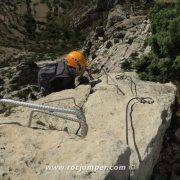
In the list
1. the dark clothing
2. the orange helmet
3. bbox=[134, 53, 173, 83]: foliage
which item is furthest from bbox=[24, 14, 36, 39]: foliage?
the dark clothing

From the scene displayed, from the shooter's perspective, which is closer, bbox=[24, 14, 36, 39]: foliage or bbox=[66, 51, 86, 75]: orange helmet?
bbox=[66, 51, 86, 75]: orange helmet

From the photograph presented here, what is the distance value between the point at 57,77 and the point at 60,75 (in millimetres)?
127

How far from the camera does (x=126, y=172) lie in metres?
8.16

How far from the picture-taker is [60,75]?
13367 mm

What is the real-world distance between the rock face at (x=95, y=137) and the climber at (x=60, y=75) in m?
1.02

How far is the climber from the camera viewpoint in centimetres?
1352

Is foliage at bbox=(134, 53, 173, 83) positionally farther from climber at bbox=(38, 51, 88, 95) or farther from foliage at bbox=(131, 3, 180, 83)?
climber at bbox=(38, 51, 88, 95)

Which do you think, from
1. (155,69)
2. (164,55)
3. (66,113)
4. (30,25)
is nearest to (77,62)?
(155,69)

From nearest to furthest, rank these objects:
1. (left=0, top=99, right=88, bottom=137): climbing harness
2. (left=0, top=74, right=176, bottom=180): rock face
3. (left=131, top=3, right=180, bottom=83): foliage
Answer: (left=0, top=74, right=176, bottom=180): rock face
(left=0, top=99, right=88, bottom=137): climbing harness
(left=131, top=3, right=180, bottom=83): foliage

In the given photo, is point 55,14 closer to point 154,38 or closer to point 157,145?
point 154,38

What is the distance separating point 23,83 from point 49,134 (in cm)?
5172

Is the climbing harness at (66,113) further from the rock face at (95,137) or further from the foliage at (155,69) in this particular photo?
the foliage at (155,69)

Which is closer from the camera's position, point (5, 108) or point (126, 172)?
point (126, 172)

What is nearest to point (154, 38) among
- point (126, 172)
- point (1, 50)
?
point (126, 172)
